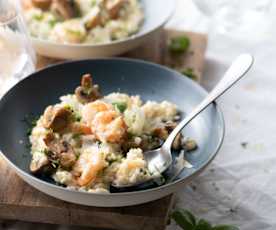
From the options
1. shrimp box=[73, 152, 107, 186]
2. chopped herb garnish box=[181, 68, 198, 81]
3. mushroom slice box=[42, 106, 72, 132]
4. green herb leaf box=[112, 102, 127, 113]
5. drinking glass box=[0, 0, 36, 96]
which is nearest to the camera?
shrimp box=[73, 152, 107, 186]

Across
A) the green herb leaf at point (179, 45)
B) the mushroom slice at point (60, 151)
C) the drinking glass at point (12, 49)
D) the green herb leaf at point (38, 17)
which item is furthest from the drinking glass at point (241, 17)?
the mushroom slice at point (60, 151)

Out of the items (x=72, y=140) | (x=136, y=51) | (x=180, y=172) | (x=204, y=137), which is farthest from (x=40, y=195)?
(x=136, y=51)

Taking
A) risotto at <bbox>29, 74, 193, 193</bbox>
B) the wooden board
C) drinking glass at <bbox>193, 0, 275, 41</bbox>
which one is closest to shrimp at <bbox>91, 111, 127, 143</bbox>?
risotto at <bbox>29, 74, 193, 193</bbox>

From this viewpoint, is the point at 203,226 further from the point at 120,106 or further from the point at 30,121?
the point at 30,121

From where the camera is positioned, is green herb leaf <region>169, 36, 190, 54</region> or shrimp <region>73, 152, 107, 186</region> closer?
shrimp <region>73, 152, 107, 186</region>

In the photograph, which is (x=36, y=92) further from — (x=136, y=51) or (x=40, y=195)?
(x=136, y=51)

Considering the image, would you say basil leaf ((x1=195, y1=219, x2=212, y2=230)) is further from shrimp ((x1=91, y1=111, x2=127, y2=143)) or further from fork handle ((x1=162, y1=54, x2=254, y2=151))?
shrimp ((x1=91, y1=111, x2=127, y2=143))

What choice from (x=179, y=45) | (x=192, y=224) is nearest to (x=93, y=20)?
(x=179, y=45)

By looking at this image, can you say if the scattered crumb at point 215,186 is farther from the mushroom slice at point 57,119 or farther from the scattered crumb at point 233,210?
the mushroom slice at point 57,119
